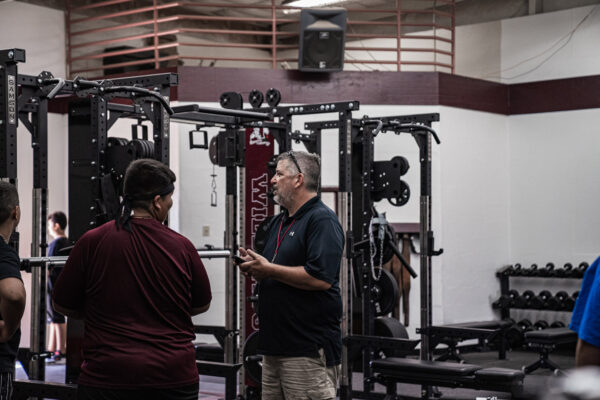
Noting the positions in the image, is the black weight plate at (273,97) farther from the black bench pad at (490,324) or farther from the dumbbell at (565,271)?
the dumbbell at (565,271)

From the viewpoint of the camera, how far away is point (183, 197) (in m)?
8.40

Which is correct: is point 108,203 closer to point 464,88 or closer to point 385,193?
point 385,193

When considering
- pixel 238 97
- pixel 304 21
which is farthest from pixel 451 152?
pixel 238 97

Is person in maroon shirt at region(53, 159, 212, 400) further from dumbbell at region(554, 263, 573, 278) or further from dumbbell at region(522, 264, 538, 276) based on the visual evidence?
dumbbell at region(522, 264, 538, 276)

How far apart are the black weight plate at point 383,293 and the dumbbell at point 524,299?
330cm

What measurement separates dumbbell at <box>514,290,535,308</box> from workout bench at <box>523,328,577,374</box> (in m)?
1.47

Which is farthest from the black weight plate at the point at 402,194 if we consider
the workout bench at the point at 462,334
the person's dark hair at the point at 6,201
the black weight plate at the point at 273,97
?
the person's dark hair at the point at 6,201

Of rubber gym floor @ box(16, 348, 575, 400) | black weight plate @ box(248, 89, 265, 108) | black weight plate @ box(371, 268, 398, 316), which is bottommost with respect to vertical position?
rubber gym floor @ box(16, 348, 575, 400)

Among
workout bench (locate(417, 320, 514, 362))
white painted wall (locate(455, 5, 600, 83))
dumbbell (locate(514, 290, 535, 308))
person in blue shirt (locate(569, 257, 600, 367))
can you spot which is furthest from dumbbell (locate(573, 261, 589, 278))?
person in blue shirt (locate(569, 257, 600, 367))

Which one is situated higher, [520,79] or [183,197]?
[520,79]

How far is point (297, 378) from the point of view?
3.23m

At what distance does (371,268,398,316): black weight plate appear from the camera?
6363mm

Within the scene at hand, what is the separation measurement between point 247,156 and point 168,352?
431 centimetres

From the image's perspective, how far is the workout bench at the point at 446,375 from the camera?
5520 mm
